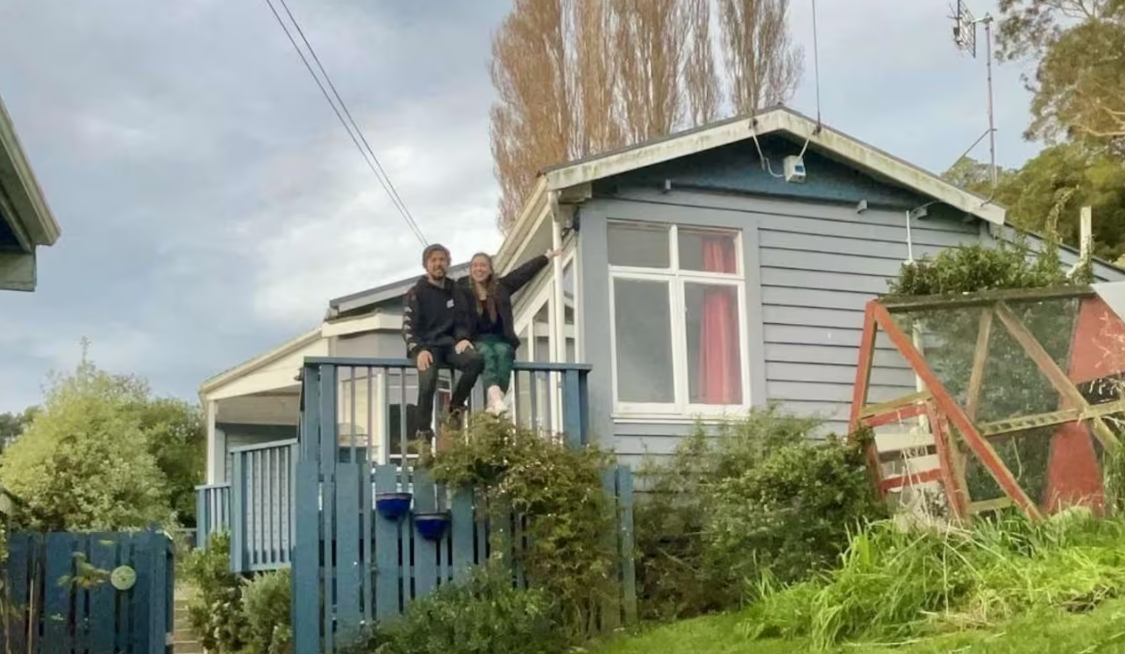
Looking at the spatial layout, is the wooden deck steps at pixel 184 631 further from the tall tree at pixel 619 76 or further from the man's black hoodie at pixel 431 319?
the tall tree at pixel 619 76

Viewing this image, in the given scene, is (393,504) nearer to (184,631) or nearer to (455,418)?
(455,418)

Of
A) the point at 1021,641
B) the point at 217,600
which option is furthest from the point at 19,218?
the point at 217,600

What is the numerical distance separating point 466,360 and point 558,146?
1477 cm

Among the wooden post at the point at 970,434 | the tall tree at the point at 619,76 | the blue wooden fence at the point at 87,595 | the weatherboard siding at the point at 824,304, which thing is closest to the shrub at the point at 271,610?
the blue wooden fence at the point at 87,595

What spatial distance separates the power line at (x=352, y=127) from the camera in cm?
1120

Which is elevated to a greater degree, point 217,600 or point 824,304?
point 824,304

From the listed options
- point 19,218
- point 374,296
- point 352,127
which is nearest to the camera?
point 19,218

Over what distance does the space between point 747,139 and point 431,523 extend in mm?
4241

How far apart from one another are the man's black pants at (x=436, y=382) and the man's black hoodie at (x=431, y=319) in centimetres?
9

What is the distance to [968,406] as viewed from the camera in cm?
725

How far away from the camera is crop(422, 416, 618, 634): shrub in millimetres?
7078

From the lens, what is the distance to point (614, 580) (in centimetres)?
735

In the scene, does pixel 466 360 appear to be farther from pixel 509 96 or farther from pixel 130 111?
pixel 509 96

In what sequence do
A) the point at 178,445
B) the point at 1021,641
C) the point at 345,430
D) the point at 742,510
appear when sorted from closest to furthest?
the point at 1021,641 < the point at 742,510 < the point at 345,430 < the point at 178,445
